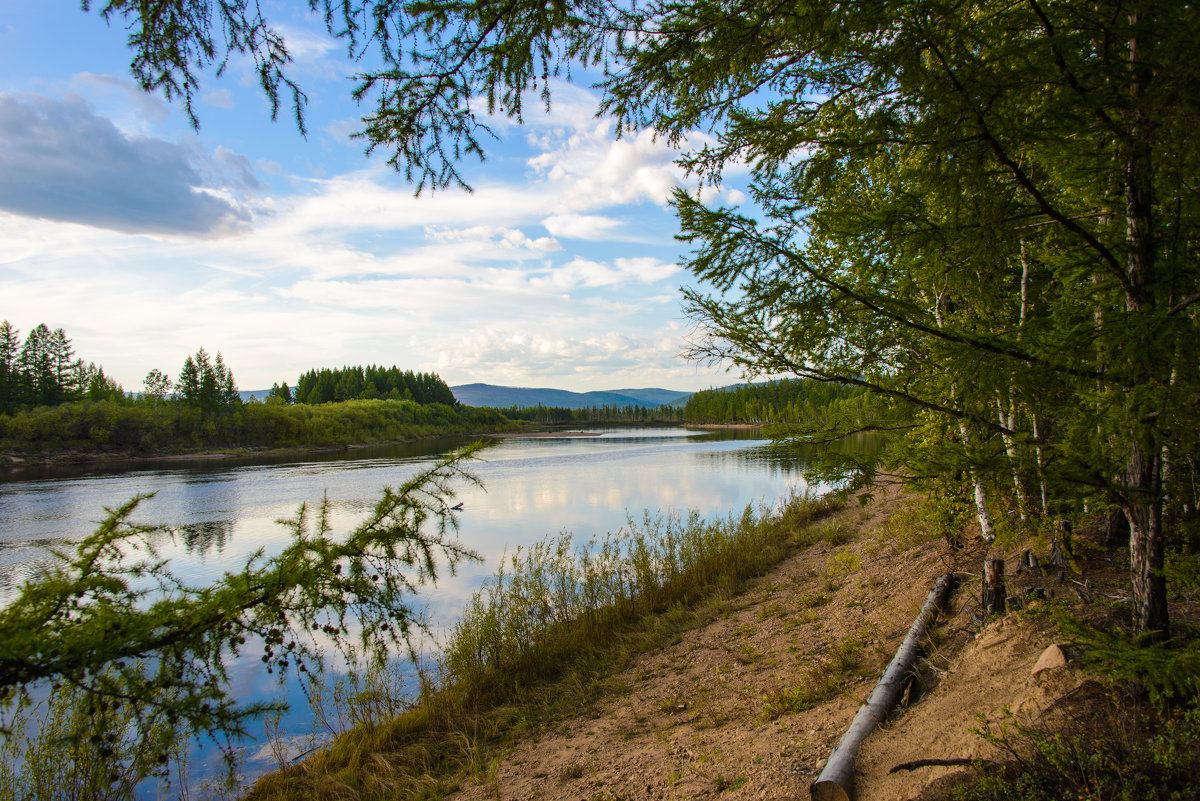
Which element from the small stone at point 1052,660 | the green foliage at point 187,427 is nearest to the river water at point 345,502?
the small stone at point 1052,660

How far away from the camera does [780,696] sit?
530 centimetres

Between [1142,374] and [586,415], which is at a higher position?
[1142,374]

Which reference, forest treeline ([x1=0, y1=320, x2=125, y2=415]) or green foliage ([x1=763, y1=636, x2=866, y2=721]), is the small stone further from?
forest treeline ([x1=0, y1=320, x2=125, y2=415])

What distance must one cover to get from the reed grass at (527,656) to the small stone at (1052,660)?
1907 millimetres

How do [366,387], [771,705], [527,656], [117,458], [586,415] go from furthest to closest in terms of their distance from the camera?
1. [586,415]
2. [366,387]
3. [117,458]
4. [527,656]
5. [771,705]

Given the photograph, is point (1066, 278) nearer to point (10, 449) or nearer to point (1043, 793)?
point (1043, 793)

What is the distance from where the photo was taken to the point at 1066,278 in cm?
313

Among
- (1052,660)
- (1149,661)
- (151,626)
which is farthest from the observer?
(1052,660)

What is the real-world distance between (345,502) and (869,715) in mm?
23657

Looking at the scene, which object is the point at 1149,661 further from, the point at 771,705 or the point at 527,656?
the point at 527,656

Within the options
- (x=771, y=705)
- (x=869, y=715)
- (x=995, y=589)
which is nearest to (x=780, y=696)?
(x=771, y=705)

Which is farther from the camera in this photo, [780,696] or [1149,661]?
[780,696]

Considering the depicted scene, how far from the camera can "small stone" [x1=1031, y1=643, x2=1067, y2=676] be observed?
327 cm

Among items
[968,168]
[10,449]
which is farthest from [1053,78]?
[10,449]
